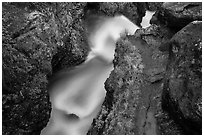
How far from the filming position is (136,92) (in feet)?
19.9

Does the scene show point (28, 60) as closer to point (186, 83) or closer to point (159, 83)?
point (159, 83)

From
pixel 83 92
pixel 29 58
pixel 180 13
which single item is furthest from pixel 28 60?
pixel 180 13

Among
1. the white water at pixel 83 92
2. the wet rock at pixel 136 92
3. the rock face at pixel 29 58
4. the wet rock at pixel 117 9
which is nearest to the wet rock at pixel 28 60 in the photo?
the rock face at pixel 29 58

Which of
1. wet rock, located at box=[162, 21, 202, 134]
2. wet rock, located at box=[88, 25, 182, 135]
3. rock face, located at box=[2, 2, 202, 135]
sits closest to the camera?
wet rock, located at box=[162, 21, 202, 134]

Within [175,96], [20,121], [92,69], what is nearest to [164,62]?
[175,96]

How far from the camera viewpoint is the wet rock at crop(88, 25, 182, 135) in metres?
5.58

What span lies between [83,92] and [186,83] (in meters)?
2.81

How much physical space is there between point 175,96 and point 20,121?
2.83 m

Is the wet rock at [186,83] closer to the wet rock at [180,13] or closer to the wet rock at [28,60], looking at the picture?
the wet rock at [180,13]

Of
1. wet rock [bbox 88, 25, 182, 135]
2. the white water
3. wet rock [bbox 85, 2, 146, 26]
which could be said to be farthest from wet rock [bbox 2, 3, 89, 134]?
wet rock [bbox 85, 2, 146, 26]

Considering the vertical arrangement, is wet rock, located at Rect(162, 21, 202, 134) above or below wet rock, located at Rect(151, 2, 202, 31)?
below

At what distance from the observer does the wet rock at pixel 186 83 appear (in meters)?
5.01

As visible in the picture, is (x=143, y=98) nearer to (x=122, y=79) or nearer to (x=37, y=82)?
(x=122, y=79)

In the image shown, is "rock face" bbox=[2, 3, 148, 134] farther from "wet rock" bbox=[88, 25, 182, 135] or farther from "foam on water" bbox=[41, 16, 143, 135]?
"wet rock" bbox=[88, 25, 182, 135]
